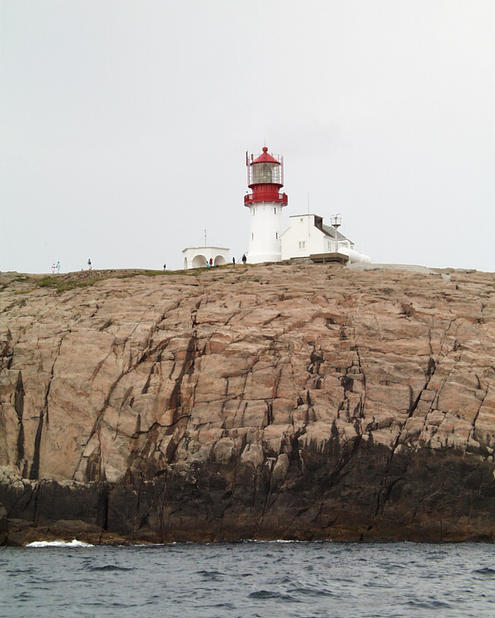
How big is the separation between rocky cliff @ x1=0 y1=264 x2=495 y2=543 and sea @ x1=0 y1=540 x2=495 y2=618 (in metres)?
1.85

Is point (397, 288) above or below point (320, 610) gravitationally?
above

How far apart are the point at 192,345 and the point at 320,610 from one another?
2056 cm

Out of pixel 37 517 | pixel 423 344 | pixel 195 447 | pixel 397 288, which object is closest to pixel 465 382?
pixel 423 344

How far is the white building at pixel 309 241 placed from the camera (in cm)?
5650

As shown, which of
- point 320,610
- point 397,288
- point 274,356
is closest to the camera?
point 320,610

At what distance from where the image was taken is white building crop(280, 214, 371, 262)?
56500 millimetres

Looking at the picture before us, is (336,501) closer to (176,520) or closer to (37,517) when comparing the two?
(176,520)

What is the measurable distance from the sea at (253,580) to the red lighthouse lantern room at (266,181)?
2499cm

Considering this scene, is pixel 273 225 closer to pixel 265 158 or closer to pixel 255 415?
pixel 265 158

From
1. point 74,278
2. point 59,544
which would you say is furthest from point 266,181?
point 59,544

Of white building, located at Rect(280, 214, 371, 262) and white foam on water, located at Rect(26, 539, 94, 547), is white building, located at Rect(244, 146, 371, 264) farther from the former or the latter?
white foam on water, located at Rect(26, 539, 94, 547)

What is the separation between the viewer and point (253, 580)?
29.5 m

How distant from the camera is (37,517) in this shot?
41156 millimetres

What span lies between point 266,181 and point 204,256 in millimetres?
6169
